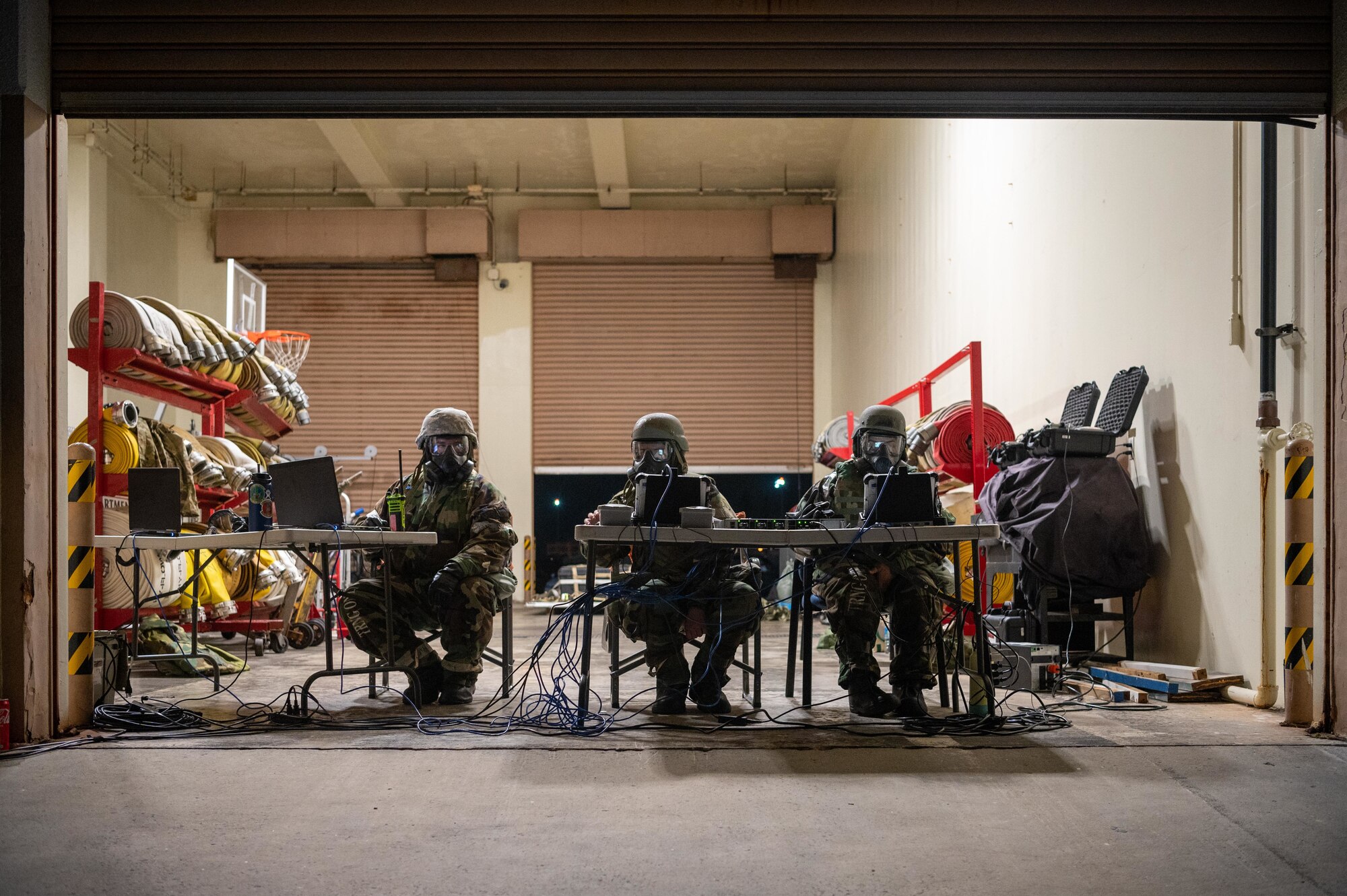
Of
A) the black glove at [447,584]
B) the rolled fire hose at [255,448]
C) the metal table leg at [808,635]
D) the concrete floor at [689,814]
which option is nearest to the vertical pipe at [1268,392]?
the concrete floor at [689,814]

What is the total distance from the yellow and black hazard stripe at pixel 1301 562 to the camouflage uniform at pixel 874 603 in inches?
54.9

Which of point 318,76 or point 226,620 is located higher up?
point 318,76

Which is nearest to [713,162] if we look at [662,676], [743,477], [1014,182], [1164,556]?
[743,477]

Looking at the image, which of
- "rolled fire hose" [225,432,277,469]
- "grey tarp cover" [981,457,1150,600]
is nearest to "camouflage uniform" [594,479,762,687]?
"grey tarp cover" [981,457,1150,600]

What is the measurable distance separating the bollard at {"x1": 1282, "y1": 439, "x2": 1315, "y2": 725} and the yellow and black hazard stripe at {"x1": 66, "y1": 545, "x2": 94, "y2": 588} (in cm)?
498

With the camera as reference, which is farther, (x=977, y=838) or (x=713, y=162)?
(x=713, y=162)

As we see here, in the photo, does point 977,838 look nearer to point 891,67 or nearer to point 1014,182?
point 891,67

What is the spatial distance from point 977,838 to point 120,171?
14.3 m

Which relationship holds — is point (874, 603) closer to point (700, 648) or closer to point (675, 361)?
point (700, 648)

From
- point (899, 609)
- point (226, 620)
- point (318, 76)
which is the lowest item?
point (226, 620)

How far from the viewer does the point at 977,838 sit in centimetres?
285

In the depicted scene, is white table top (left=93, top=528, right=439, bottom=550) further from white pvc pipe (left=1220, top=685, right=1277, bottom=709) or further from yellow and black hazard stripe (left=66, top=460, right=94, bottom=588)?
white pvc pipe (left=1220, top=685, right=1277, bottom=709)

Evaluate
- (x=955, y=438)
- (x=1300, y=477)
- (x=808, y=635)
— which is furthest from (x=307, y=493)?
(x=955, y=438)

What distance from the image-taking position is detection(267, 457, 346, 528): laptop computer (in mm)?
4805
